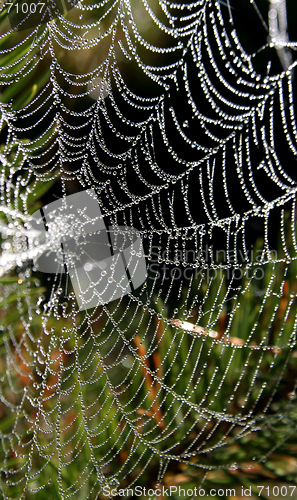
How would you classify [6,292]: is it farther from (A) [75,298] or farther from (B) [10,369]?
(A) [75,298]

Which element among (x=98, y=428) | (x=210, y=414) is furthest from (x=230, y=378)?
(x=98, y=428)

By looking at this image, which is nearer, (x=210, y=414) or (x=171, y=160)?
(x=210, y=414)

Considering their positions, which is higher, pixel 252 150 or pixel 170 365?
pixel 252 150

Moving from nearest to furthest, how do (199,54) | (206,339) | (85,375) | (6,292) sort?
1. (206,339)
2. (199,54)
3. (6,292)
4. (85,375)

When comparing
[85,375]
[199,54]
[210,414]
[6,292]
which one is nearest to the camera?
[210,414]

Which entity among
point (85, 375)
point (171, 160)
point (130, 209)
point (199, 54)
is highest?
point (199, 54)

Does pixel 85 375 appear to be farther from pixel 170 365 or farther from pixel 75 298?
pixel 170 365
